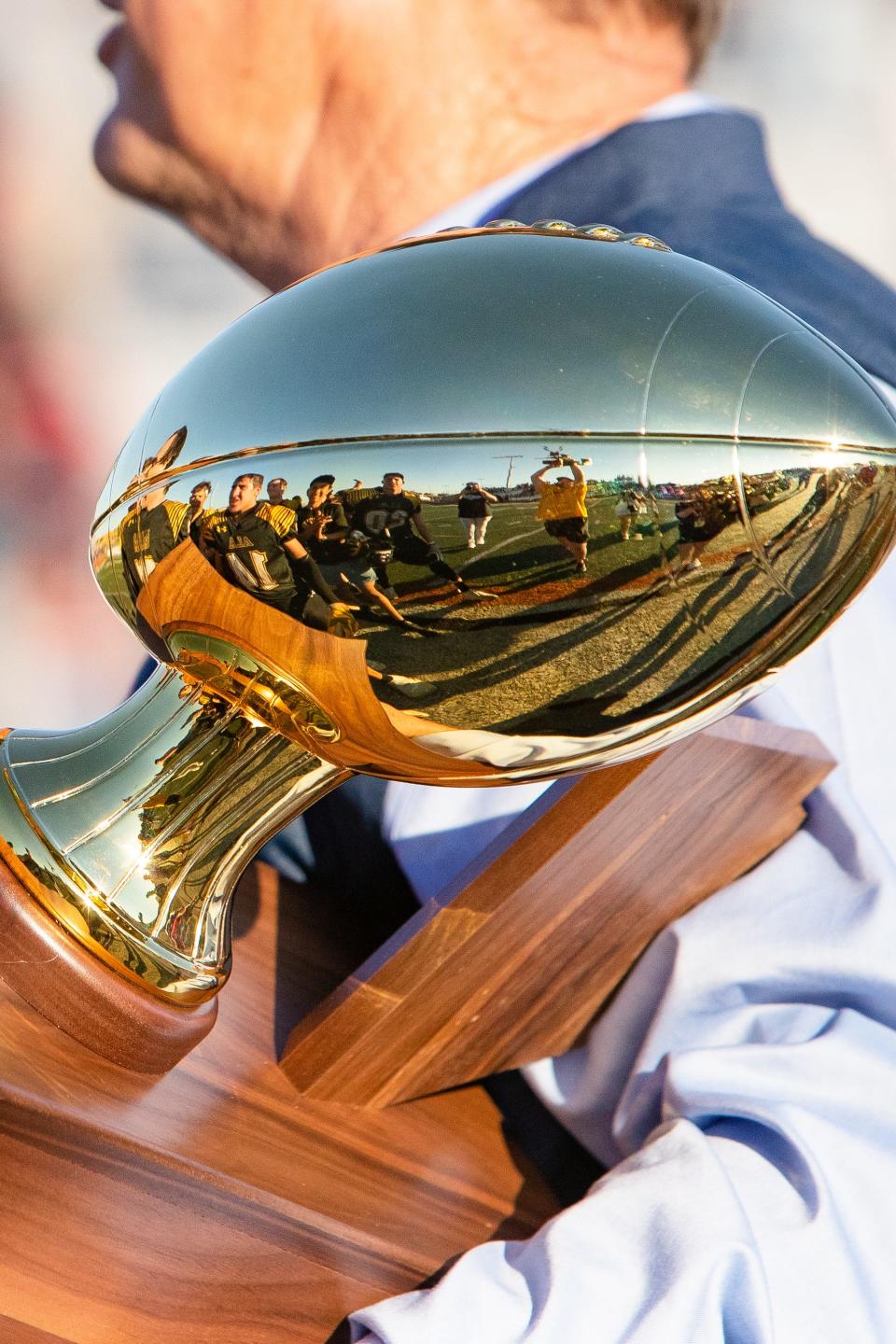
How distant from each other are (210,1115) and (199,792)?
5cm

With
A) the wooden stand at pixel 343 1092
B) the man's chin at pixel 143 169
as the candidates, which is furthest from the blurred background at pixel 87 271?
the wooden stand at pixel 343 1092

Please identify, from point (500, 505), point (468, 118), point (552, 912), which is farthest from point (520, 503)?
point (468, 118)

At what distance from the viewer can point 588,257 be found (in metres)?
0.14

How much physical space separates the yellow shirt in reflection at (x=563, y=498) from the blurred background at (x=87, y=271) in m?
0.40

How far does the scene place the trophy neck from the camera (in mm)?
166

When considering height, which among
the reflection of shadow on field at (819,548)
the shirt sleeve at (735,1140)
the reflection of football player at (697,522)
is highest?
the reflection of football player at (697,522)

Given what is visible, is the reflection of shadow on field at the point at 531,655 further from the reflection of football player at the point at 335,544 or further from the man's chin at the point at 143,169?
the man's chin at the point at 143,169

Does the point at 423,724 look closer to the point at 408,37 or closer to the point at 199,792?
the point at 199,792

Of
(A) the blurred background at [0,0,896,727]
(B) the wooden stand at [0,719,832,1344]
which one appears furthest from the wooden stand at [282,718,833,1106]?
(A) the blurred background at [0,0,896,727]

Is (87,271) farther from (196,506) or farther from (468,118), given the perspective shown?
(196,506)

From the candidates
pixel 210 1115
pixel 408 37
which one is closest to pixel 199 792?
pixel 210 1115

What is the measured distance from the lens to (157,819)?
17cm

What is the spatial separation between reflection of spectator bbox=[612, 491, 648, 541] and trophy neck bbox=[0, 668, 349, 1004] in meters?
0.07

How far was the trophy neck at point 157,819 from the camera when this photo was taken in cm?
17
